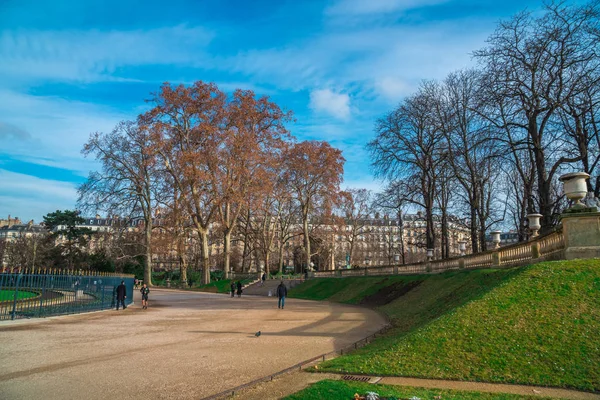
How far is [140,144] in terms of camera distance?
43.6 m

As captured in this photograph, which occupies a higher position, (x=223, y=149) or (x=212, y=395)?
(x=223, y=149)

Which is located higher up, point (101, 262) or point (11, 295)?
point (101, 262)

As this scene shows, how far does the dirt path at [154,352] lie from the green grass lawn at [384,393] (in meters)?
1.75

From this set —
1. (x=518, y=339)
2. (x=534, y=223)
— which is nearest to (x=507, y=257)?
(x=534, y=223)

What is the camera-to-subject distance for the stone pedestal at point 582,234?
1171 cm

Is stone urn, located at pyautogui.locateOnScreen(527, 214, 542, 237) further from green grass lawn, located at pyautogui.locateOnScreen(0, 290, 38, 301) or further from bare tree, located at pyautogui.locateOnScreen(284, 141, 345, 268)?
bare tree, located at pyautogui.locateOnScreen(284, 141, 345, 268)

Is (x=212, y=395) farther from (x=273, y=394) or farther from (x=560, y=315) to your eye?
(x=560, y=315)

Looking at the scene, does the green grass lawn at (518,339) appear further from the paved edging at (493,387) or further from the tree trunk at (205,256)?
the tree trunk at (205,256)

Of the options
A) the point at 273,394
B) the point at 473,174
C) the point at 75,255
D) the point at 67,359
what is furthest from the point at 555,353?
the point at 75,255

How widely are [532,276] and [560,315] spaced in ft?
7.56

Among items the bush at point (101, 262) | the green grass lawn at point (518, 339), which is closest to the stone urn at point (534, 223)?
the green grass lawn at point (518, 339)

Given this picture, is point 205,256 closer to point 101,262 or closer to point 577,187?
point 101,262

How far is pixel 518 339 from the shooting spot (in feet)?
27.5

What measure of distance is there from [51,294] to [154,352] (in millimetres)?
A: 11667
